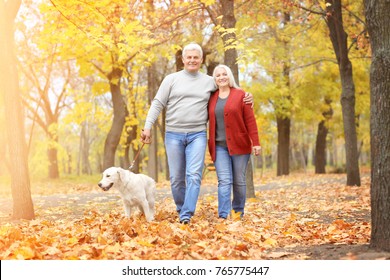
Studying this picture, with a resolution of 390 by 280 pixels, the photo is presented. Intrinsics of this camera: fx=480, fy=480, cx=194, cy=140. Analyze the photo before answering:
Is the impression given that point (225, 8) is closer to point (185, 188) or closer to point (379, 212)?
point (185, 188)

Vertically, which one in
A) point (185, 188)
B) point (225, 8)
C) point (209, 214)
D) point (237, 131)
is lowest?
point (209, 214)

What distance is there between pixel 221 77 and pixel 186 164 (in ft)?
4.14

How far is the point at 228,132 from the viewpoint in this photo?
21.2 feet

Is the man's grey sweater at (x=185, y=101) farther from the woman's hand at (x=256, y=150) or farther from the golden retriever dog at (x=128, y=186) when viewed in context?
the golden retriever dog at (x=128, y=186)

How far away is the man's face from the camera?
6.28 meters

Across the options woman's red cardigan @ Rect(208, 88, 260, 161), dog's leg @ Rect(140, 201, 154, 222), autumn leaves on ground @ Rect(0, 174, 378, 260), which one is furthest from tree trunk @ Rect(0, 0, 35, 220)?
woman's red cardigan @ Rect(208, 88, 260, 161)

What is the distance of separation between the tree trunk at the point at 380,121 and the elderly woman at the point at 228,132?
217 centimetres

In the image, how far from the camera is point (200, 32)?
13438mm

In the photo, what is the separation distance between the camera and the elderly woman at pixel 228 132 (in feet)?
21.1

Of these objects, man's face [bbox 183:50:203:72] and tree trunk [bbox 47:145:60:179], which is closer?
man's face [bbox 183:50:203:72]

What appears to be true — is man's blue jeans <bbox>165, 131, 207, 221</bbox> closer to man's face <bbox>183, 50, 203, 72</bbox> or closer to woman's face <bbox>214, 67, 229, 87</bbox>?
woman's face <bbox>214, 67, 229, 87</bbox>

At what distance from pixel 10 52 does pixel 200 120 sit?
11.6 ft

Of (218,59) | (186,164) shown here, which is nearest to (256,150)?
(186,164)
